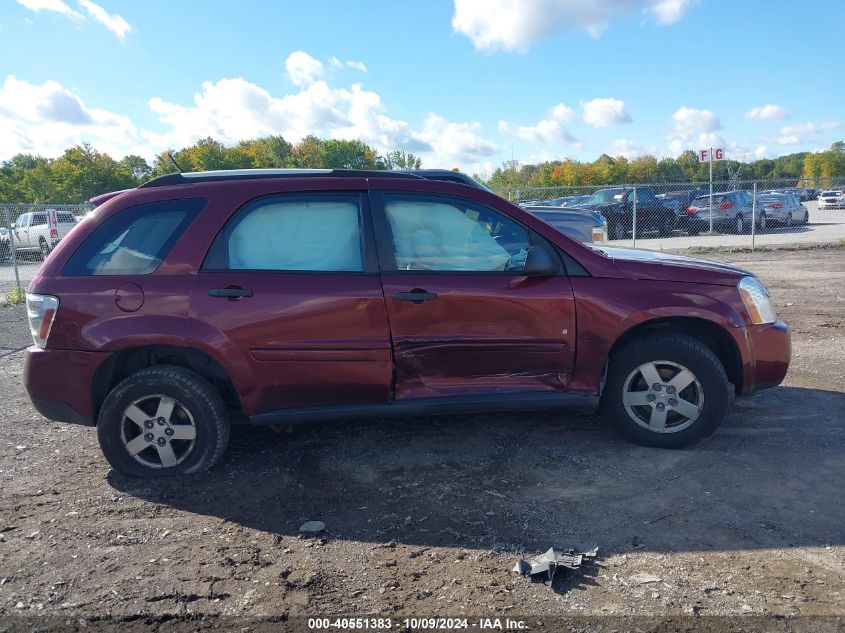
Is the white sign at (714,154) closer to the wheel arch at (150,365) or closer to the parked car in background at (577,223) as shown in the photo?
the parked car in background at (577,223)

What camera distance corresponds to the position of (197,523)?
3.51 m

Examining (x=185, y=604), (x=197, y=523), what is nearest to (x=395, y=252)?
(x=197, y=523)

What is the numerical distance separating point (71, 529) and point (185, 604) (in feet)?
3.79

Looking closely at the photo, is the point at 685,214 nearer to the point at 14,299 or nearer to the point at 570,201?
the point at 570,201

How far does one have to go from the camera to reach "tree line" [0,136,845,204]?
165 feet

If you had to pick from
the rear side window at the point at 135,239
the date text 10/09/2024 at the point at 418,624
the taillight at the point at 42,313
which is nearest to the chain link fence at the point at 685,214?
the rear side window at the point at 135,239

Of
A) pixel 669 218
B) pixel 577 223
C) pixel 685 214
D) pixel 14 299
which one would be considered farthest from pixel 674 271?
pixel 685 214

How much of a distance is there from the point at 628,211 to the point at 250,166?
4388 centimetres

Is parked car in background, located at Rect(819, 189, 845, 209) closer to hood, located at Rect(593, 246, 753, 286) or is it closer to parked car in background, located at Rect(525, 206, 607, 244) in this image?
parked car in background, located at Rect(525, 206, 607, 244)

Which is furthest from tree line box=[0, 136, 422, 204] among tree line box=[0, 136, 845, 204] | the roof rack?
the roof rack

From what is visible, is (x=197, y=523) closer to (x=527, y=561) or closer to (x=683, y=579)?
(x=527, y=561)

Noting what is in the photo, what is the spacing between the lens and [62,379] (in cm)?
395

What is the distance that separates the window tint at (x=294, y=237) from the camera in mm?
3996

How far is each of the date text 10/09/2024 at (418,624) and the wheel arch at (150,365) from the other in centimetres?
179
